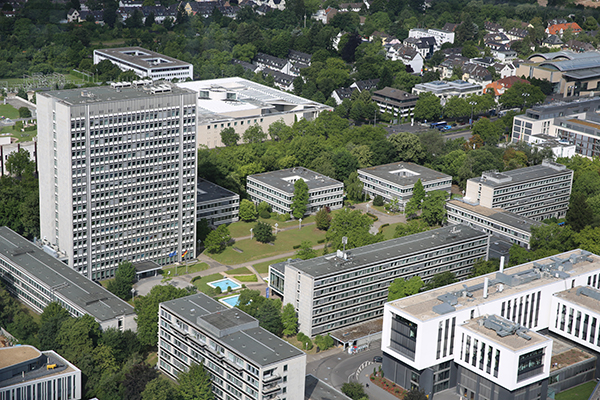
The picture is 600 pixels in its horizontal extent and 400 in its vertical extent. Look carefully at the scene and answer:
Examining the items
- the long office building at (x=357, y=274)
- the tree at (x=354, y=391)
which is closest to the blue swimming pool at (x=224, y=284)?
the long office building at (x=357, y=274)

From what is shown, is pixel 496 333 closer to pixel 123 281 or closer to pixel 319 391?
pixel 319 391

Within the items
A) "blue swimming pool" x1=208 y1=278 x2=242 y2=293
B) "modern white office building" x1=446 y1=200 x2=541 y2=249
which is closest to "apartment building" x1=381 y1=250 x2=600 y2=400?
"modern white office building" x1=446 y1=200 x2=541 y2=249

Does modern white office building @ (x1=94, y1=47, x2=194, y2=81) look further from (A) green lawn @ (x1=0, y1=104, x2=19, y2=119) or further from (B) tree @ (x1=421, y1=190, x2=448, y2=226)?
(B) tree @ (x1=421, y1=190, x2=448, y2=226)

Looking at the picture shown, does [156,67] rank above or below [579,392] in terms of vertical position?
above

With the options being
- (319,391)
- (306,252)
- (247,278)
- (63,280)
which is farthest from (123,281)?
(319,391)

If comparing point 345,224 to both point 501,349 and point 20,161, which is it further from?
point 20,161

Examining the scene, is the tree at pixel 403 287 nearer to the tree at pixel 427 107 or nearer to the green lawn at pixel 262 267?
the green lawn at pixel 262 267

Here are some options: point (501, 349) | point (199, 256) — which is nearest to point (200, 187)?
point (199, 256)
